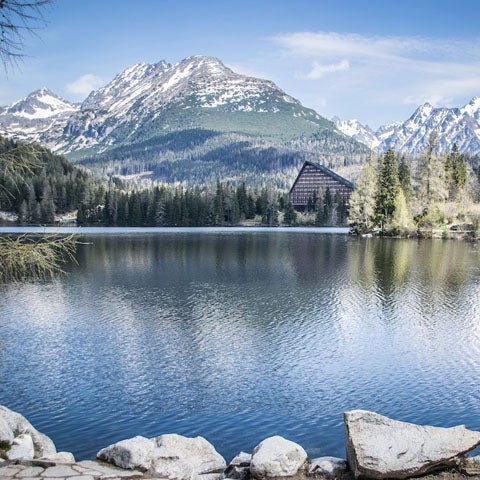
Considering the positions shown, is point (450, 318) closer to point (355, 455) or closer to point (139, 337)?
point (139, 337)

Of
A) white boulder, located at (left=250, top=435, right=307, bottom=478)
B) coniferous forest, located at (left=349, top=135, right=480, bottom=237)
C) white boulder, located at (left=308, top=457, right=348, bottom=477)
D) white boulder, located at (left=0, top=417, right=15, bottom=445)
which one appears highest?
coniferous forest, located at (left=349, top=135, right=480, bottom=237)

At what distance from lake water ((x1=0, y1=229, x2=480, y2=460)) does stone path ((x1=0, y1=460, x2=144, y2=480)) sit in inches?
158

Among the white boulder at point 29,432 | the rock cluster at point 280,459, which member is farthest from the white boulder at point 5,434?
the white boulder at point 29,432

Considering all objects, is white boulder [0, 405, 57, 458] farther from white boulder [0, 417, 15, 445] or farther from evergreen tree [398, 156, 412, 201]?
evergreen tree [398, 156, 412, 201]

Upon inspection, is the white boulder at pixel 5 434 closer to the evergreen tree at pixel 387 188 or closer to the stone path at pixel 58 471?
the stone path at pixel 58 471

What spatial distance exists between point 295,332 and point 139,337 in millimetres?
9729

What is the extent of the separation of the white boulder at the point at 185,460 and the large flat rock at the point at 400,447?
3668 mm

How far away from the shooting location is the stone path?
1130 cm

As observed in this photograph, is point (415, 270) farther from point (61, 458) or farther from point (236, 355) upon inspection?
point (61, 458)

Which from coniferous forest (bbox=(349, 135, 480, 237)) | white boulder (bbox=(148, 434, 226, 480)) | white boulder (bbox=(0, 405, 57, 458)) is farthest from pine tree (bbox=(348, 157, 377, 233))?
white boulder (bbox=(0, 405, 57, 458))

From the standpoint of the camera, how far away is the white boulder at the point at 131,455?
42.5 ft

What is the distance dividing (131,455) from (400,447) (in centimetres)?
684

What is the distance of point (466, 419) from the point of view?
1914cm

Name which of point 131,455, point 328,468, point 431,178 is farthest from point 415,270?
point 431,178
